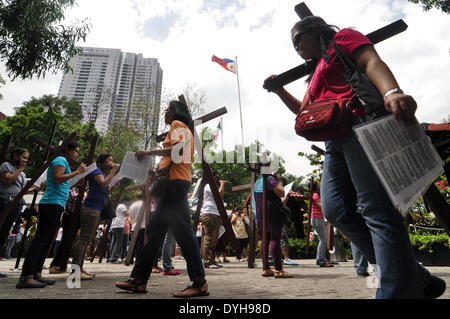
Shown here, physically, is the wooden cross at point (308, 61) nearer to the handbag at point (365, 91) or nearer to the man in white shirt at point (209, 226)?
the handbag at point (365, 91)

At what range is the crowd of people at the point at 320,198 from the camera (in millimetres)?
1411

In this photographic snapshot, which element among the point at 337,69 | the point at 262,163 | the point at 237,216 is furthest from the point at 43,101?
the point at 337,69

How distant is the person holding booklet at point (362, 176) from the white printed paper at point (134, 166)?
1.95 m

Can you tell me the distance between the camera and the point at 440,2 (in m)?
10.2

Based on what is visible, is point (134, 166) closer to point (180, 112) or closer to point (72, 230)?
point (180, 112)

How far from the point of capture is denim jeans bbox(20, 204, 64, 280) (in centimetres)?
323

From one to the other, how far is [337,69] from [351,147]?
1.64 ft

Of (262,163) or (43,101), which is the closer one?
(262,163)

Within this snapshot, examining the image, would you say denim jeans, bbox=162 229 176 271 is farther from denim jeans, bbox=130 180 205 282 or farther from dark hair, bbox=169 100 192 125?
dark hair, bbox=169 100 192 125

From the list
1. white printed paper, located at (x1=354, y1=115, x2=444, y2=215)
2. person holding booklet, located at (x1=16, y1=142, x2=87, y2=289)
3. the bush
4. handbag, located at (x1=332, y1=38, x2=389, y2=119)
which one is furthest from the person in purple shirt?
the bush

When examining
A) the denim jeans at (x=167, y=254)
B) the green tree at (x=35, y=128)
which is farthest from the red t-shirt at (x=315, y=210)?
the green tree at (x=35, y=128)

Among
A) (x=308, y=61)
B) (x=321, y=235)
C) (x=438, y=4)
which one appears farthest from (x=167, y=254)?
(x=438, y=4)

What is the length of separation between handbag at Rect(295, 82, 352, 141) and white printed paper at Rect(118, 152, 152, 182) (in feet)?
6.52
